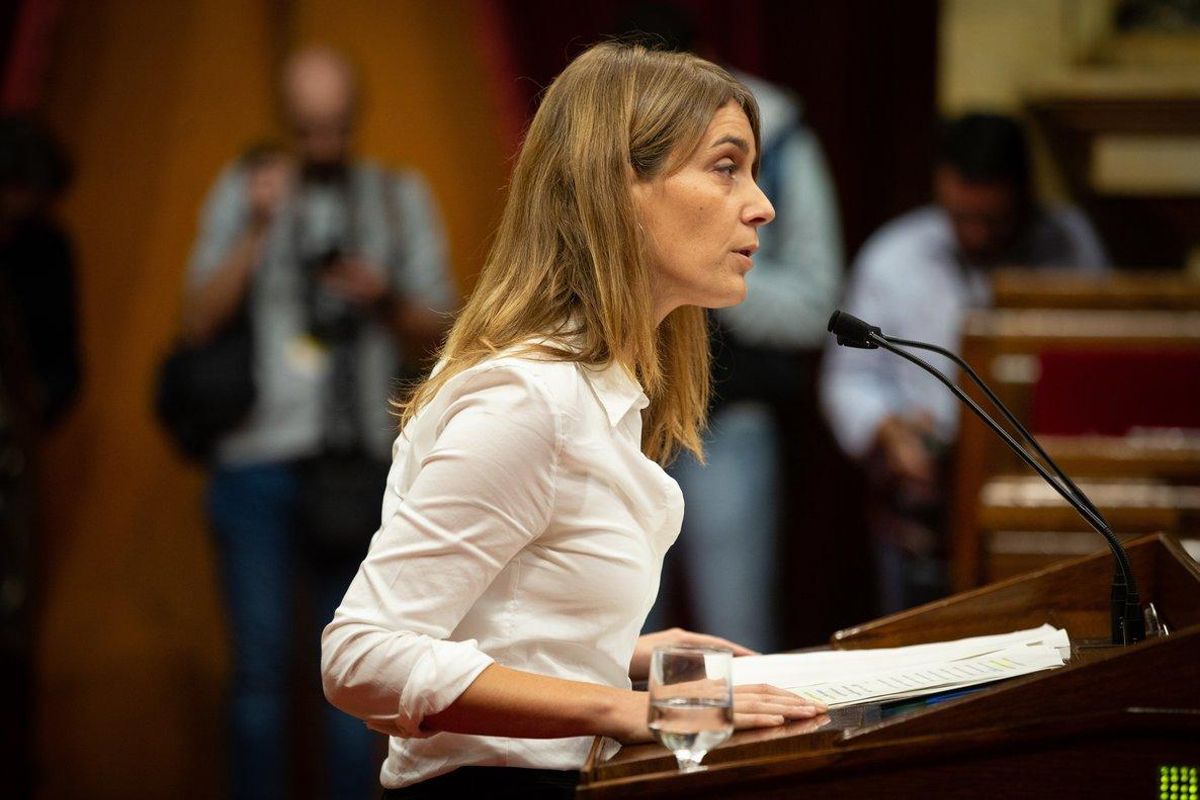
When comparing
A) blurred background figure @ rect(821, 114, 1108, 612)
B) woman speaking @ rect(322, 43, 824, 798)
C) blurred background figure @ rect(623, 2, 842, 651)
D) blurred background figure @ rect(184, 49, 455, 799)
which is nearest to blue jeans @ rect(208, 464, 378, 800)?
blurred background figure @ rect(184, 49, 455, 799)

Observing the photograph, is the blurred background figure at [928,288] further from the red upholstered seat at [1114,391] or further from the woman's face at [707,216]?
the woman's face at [707,216]

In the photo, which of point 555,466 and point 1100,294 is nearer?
point 555,466

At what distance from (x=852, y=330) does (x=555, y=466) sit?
1.29 ft

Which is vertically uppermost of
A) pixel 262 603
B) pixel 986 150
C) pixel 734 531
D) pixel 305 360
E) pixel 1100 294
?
pixel 986 150

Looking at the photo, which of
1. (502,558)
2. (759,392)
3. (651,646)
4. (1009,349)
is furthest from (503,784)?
(759,392)

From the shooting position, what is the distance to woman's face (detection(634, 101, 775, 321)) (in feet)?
5.41

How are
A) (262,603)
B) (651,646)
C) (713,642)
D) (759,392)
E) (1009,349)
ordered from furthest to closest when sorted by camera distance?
(262,603), (759,392), (1009,349), (651,646), (713,642)

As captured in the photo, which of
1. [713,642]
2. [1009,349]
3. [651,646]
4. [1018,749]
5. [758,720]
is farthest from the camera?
[1009,349]

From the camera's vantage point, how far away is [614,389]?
5.19 ft

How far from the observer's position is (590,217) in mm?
1610

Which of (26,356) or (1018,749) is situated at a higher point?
(26,356)

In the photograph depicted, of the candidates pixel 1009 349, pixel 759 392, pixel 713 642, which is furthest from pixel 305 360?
pixel 713 642

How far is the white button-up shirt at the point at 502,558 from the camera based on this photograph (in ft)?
4.67

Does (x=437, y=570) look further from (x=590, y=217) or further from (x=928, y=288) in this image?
(x=928, y=288)
